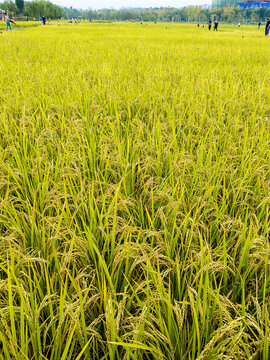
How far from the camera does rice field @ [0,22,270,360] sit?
2.56 ft

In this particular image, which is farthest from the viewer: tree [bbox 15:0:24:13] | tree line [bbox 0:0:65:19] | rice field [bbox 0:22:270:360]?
tree [bbox 15:0:24:13]

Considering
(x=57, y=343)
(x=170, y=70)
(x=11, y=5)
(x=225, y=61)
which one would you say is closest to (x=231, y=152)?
(x=57, y=343)

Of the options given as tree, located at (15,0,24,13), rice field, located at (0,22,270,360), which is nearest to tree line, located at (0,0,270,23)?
tree, located at (15,0,24,13)

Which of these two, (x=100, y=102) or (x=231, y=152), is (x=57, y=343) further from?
(x=100, y=102)

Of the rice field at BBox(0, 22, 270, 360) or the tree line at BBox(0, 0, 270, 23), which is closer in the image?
the rice field at BBox(0, 22, 270, 360)

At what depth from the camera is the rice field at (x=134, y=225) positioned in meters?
0.78

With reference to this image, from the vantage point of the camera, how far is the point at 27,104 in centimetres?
269

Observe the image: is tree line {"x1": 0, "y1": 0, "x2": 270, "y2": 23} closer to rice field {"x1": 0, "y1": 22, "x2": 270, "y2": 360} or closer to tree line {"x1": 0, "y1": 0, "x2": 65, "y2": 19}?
tree line {"x1": 0, "y1": 0, "x2": 65, "y2": 19}

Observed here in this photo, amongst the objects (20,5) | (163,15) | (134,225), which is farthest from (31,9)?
(134,225)

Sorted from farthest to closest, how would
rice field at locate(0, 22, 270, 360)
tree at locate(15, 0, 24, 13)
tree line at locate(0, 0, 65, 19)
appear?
tree at locate(15, 0, 24, 13), tree line at locate(0, 0, 65, 19), rice field at locate(0, 22, 270, 360)

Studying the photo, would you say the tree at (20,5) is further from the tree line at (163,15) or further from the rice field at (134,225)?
the rice field at (134,225)

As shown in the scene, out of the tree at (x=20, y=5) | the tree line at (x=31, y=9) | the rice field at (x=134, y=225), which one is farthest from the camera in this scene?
the tree at (x=20, y=5)

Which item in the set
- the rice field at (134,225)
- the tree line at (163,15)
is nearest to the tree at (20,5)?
the tree line at (163,15)

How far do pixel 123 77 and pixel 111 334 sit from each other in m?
3.93
